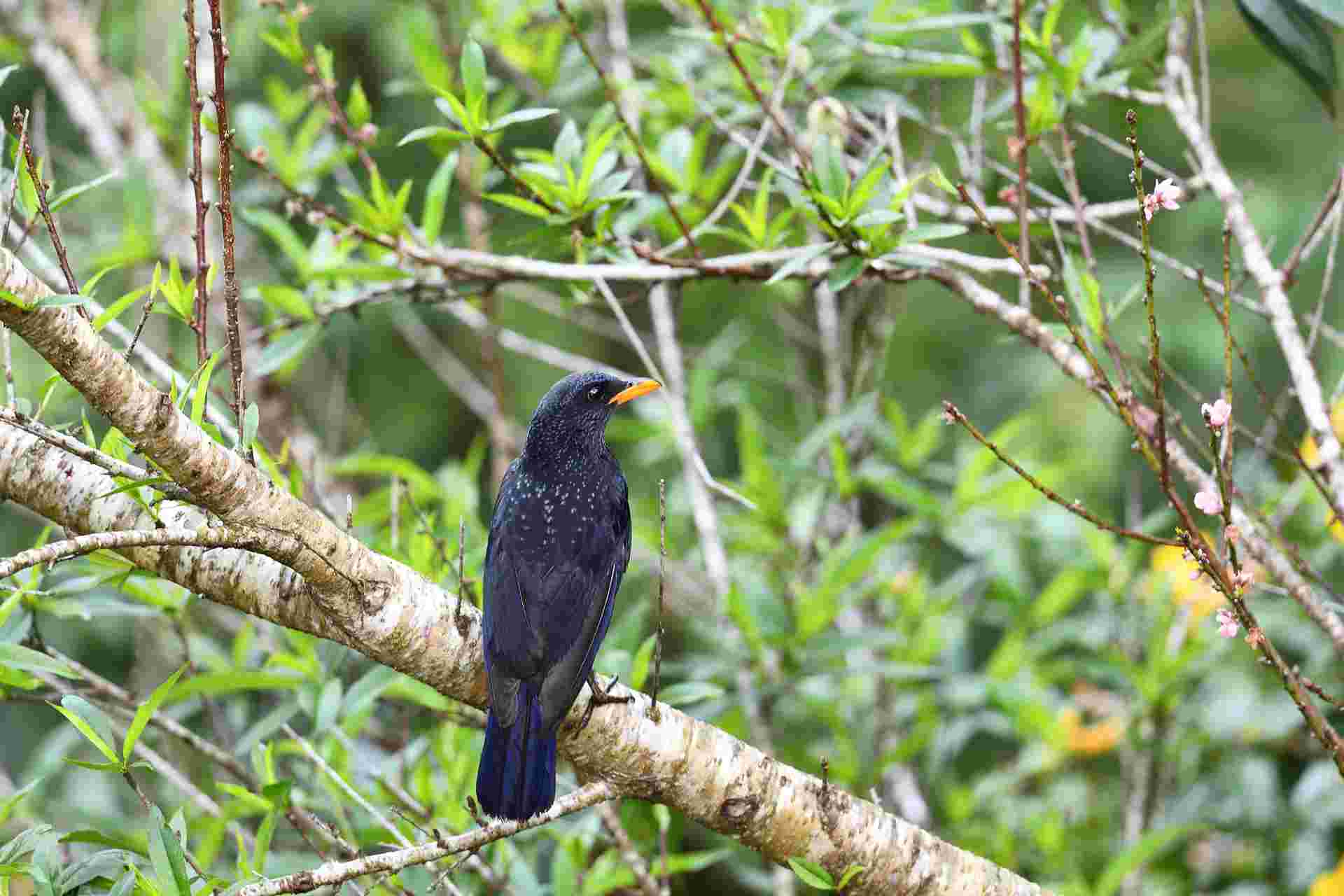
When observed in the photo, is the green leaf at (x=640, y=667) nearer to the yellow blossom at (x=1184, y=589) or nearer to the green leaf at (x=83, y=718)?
the green leaf at (x=83, y=718)

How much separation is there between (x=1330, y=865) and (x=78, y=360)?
139 inches

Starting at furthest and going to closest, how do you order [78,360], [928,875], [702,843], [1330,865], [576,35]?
[702,843] < [1330,865] < [576,35] < [928,875] < [78,360]

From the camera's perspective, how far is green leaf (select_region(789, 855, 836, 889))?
2.15m

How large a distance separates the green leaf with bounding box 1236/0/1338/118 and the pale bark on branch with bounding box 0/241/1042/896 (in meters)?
1.79

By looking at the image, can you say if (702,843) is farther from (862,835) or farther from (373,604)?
(373,604)

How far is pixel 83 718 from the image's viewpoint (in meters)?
2.15

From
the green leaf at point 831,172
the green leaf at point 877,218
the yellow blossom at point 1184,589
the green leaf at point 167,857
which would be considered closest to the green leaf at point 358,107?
the green leaf at point 831,172

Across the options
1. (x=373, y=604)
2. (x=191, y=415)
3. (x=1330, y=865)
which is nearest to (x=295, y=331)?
(x=191, y=415)

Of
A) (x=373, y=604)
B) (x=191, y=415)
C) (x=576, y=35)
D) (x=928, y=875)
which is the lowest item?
(x=928, y=875)

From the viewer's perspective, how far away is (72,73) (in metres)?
4.80

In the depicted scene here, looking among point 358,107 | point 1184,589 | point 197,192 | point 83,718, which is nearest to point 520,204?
point 358,107

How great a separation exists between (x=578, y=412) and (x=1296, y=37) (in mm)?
1711

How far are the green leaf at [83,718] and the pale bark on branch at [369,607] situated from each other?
0.82ft

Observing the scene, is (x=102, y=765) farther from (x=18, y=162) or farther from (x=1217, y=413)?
(x=1217, y=413)
